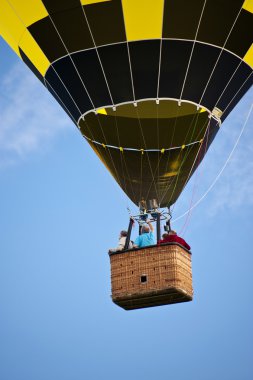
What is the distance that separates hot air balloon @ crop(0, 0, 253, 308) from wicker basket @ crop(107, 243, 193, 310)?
23mm

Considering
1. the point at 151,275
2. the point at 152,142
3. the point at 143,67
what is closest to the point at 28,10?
the point at 143,67

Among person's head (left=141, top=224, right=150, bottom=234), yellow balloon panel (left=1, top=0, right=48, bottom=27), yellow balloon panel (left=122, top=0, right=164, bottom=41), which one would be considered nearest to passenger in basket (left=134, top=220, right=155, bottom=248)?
person's head (left=141, top=224, right=150, bottom=234)

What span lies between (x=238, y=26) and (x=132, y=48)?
4.36 feet

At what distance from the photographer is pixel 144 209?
17.1 m

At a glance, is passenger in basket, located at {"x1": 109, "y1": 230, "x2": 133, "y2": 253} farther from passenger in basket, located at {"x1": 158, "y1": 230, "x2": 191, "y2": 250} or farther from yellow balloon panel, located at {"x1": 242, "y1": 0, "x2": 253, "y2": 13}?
yellow balloon panel, located at {"x1": 242, "y1": 0, "x2": 253, "y2": 13}

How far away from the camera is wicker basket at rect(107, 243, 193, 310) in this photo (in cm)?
1575

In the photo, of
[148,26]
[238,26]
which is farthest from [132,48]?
[238,26]

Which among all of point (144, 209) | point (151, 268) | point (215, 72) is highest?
point (215, 72)

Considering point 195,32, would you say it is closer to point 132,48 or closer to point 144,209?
point 132,48

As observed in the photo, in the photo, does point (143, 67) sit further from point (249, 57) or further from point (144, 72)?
point (249, 57)

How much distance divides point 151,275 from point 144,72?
249 centimetres

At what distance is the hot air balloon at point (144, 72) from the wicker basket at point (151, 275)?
2 cm

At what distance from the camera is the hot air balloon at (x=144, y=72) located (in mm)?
16234

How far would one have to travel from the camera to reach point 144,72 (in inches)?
645
